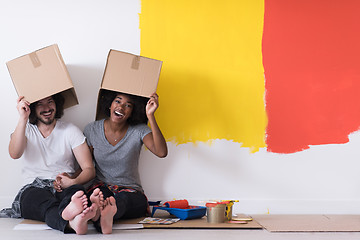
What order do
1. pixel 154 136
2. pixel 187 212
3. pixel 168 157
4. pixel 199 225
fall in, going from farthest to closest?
1. pixel 168 157
2. pixel 154 136
3. pixel 187 212
4. pixel 199 225

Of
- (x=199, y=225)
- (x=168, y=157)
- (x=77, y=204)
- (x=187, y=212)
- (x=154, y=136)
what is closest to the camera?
(x=77, y=204)

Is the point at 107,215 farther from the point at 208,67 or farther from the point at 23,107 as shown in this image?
the point at 208,67

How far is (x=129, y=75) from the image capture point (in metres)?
2.07

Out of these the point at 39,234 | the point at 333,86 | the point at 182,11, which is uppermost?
the point at 182,11

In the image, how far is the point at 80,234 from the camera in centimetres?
168

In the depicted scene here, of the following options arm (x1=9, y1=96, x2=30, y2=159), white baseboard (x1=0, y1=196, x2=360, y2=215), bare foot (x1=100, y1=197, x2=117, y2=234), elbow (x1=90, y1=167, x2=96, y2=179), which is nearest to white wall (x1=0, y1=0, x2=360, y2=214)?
white baseboard (x1=0, y1=196, x2=360, y2=215)

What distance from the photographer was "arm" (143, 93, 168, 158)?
82.1 inches

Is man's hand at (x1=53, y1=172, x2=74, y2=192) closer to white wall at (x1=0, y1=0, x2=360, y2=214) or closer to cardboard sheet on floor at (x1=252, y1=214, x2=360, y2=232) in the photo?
white wall at (x1=0, y1=0, x2=360, y2=214)

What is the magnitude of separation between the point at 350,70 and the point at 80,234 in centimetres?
171

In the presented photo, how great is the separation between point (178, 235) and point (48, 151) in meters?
0.83

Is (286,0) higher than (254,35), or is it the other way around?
(286,0)

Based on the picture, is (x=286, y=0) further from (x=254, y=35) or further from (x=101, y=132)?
(x=101, y=132)

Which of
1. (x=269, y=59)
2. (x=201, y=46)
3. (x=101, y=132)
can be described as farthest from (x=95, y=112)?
(x=269, y=59)

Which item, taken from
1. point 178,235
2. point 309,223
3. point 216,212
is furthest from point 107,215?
point 309,223
